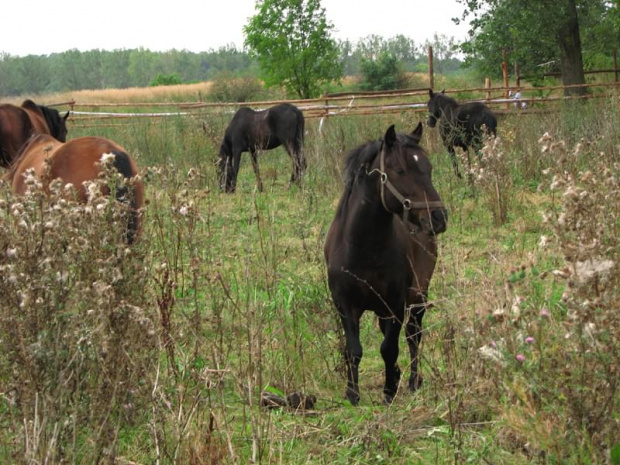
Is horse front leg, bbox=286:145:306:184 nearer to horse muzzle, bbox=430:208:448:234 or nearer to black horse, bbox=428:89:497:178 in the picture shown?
black horse, bbox=428:89:497:178

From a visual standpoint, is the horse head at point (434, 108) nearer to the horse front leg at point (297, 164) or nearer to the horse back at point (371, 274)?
the horse front leg at point (297, 164)

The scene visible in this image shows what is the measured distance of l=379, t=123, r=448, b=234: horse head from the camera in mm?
4664

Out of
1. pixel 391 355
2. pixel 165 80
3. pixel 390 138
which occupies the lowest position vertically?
pixel 391 355

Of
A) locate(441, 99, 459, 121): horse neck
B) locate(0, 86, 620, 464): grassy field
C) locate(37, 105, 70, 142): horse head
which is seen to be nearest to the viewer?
locate(0, 86, 620, 464): grassy field

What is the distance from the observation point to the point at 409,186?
4.80 meters

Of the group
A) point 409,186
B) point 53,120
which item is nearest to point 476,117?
point 53,120

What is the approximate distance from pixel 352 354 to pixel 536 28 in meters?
22.3

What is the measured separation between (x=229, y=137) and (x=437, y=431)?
1220 centimetres

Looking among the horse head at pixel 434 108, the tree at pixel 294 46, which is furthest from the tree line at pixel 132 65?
the horse head at pixel 434 108

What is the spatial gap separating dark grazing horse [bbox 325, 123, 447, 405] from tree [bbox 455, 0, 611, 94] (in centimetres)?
2163

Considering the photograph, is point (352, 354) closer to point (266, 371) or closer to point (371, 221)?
point (266, 371)

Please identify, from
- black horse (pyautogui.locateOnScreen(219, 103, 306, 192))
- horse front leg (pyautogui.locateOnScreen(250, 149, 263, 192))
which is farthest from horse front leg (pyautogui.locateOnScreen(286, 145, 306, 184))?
horse front leg (pyautogui.locateOnScreen(250, 149, 263, 192))

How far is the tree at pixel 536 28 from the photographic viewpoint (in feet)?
81.8

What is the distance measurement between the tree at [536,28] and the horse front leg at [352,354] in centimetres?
2201
